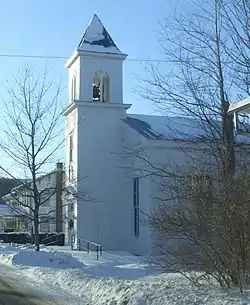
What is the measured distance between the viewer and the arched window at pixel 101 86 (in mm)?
36938

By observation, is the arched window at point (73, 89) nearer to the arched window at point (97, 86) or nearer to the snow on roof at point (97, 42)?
the arched window at point (97, 86)

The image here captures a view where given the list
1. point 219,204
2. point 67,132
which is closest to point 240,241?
point 219,204

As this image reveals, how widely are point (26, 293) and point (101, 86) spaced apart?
23972 millimetres

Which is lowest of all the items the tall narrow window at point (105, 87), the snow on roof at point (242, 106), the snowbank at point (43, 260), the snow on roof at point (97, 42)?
the snowbank at point (43, 260)

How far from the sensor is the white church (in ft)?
114

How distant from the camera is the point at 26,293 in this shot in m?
14.2

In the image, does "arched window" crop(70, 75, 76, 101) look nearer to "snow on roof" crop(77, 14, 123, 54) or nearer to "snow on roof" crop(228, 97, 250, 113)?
"snow on roof" crop(77, 14, 123, 54)

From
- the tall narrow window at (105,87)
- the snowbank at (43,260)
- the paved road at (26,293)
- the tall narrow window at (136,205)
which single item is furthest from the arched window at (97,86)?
the paved road at (26,293)

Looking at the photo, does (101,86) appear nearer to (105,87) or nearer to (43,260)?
(105,87)

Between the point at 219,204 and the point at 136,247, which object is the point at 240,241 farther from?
the point at 136,247

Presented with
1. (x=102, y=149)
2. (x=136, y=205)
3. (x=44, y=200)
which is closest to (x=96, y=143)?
(x=102, y=149)

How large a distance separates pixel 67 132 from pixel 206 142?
2118 centimetres

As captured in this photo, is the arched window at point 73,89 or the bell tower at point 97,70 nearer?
the bell tower at point 97,70

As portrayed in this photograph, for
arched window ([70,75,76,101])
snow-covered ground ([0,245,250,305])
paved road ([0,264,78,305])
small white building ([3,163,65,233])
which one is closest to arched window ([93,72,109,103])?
arched window ([70,75,76,101])
